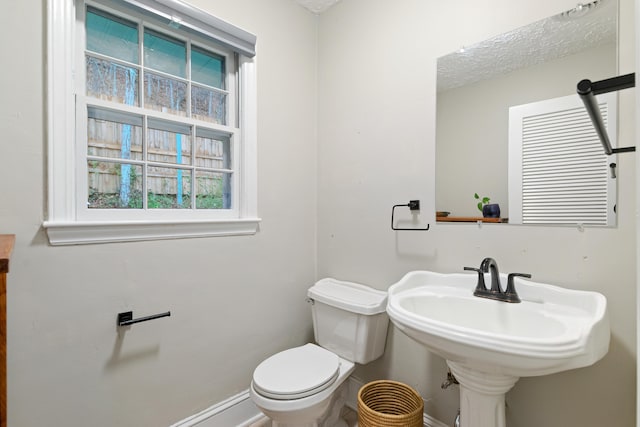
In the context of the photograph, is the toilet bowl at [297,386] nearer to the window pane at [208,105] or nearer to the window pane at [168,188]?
the window pane at [168,188]

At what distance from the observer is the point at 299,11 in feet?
6.70

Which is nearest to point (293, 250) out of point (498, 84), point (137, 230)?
point (137, 230)

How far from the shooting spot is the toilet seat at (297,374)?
1316 millimetres

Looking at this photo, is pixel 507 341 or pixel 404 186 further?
pixel 404 186

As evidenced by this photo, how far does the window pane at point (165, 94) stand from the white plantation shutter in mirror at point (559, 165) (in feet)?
5.19

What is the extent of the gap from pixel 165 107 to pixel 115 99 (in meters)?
0.21

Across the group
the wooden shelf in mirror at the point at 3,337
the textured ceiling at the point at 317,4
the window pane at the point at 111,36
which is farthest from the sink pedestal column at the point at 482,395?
the textured ceiling at the point at 317,4

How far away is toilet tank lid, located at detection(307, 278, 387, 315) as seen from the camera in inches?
63.2

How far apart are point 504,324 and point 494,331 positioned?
0.15ft

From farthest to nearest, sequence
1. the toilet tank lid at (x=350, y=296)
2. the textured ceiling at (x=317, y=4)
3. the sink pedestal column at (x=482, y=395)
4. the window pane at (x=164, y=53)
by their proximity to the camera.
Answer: the textured ceiling at (x=317, y=4) → the toilet tank lid at (x=350, y=296) → the window pane at (x=164, y=53) → the sink pedestal column at (x=482, y=395)

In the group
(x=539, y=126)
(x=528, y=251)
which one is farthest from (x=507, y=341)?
(x=539, y=126)

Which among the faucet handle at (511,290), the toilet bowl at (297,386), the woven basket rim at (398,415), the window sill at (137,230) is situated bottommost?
the woven basket rim at (398,415)

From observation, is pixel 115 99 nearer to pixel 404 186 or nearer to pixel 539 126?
pixel 404 186

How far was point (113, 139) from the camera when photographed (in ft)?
4.62
